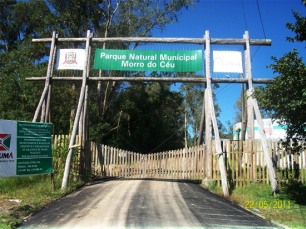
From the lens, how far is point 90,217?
576cm

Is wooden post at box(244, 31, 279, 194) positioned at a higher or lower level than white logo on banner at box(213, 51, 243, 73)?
lower

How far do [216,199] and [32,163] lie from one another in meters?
5.43

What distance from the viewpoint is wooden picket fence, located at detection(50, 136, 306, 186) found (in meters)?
9.30

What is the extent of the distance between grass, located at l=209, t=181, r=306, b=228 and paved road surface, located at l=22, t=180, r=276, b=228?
1.63 feet

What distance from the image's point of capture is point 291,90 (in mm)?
6512

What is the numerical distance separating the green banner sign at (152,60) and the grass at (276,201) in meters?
4.87

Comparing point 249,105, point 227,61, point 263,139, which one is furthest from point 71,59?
point 263,139

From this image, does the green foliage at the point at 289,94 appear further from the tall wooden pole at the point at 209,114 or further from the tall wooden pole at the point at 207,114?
the tall wooden pole at the point at 207,114

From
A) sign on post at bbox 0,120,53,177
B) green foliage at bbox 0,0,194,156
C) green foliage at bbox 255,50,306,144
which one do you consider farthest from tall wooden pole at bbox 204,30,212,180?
green foliage at bbox 0,0,194,156

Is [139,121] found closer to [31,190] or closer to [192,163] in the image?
[192,163]

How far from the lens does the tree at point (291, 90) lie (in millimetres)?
6348
